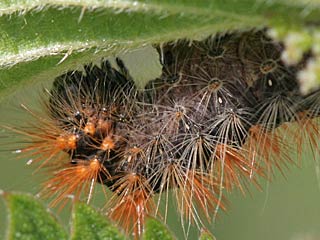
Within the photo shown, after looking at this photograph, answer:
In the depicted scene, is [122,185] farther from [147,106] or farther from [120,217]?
[147,106]

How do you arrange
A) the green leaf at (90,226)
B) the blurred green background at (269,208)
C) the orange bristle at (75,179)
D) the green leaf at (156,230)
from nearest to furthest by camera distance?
the green leaf at (90,226) → the green leaf at (156,230) → the orange bristle at (75,179) → the blurred green background at (269,208)

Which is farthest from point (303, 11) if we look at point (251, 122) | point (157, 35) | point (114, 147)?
point (114, 147)

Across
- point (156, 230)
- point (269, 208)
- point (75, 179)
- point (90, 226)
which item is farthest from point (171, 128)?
point (269, 208)

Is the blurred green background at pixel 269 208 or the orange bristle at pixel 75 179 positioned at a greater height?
the blurred green background at pixel 269 208

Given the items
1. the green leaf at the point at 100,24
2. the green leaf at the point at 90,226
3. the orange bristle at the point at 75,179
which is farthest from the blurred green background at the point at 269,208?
the green leaf at the point at 90,226

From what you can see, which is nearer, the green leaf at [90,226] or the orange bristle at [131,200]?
the green leaf at [90,226]

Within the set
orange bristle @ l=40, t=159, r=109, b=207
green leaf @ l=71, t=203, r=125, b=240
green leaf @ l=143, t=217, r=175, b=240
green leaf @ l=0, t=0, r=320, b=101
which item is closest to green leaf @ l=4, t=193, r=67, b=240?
green leaf @ l=71, t=203, r=125, b=240

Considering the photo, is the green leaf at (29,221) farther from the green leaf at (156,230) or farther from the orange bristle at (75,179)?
the orange bristle at (75,179)
